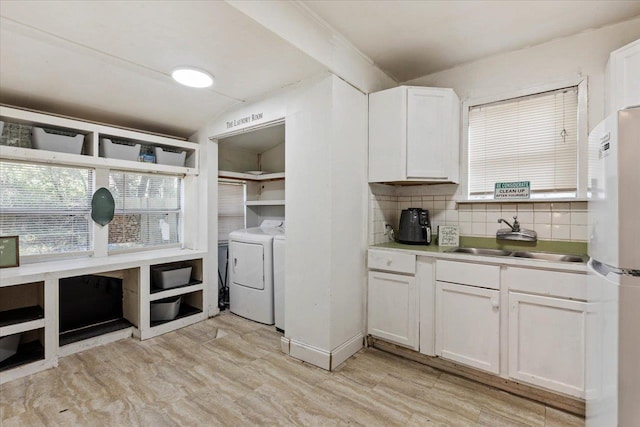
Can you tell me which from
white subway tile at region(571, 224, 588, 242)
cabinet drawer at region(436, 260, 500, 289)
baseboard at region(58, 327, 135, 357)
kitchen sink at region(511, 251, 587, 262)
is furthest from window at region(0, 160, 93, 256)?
white subway tile at region(571, 224, 588, 242)

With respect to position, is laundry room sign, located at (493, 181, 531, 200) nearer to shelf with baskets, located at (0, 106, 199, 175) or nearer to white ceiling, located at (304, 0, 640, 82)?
white ceiling, located at (304, 0, 640, 82)

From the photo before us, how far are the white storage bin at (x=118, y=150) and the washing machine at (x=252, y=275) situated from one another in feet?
4.16

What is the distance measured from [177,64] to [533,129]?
2.81 metres

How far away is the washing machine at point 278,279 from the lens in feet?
9.60

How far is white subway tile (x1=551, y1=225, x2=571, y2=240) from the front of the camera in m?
2.24

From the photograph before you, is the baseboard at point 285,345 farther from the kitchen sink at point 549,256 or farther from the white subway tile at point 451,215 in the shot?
the kitchen sink at point 549,256

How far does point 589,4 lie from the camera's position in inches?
74.4

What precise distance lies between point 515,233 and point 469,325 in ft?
2.84

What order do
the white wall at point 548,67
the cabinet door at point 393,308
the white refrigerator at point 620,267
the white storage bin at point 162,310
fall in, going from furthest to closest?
the white storage bin at point 162,310 → the cabinet door at point 393,308 → the white wall at point 548,67 → the white refrigerator at point 620,267

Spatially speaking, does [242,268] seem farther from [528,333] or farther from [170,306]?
[528,333]

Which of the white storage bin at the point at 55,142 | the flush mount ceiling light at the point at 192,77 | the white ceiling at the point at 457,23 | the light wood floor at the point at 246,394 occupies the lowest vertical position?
the light wood floor at the point at 246,394

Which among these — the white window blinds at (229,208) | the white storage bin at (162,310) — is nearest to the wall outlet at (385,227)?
the white window blinds at (229,208)

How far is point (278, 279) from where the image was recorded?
2998 millimetres

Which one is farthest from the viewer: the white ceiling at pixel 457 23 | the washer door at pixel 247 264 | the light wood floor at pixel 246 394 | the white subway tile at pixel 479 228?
the washer door at pixel 247 264
